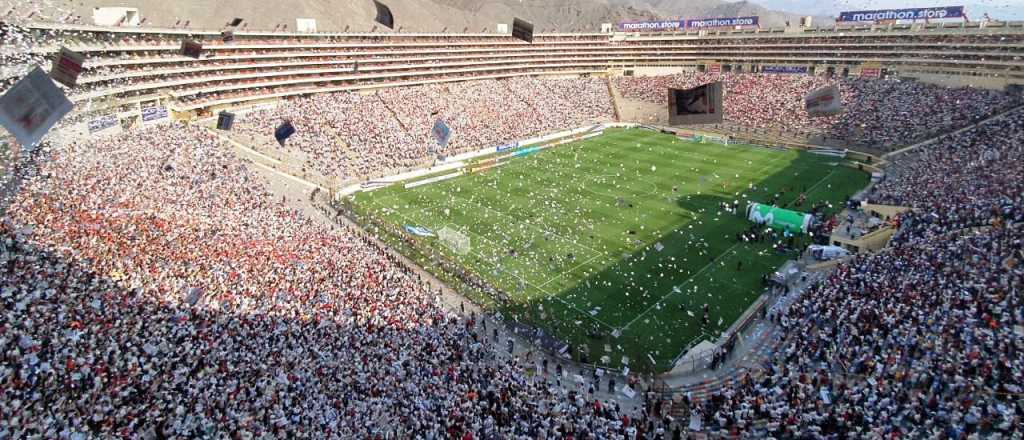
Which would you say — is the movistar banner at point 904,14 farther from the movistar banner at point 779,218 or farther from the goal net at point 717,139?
the movistar banner at point 779,218

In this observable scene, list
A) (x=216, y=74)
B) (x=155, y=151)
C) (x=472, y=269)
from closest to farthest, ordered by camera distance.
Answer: (x=472, y=269)
(x=155, y=151)
(x=216, y=74)

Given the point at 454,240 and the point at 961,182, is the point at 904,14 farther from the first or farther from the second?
the point at 454,240

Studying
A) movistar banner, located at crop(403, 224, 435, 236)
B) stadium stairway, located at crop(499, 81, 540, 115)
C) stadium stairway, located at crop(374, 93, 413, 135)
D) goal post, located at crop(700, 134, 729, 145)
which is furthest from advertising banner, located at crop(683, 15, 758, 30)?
movistar banner, located at crop(403, 224, 435, 236)

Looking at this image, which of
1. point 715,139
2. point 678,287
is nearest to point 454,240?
point 678,287

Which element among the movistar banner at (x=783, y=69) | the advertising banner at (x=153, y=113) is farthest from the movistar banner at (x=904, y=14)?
the advertising banner at (x=153, y=113)

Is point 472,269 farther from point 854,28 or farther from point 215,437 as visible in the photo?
point 854,28

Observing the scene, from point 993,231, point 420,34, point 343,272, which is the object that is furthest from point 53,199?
point 420,34

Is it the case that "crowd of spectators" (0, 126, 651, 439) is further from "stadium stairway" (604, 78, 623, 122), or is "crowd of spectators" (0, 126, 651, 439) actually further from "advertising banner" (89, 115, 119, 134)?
"stadium stairway" (604, 78, 623, 122)

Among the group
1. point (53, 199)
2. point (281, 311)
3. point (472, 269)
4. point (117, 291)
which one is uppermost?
point (53, 199)

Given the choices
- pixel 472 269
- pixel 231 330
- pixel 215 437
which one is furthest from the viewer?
pixel 472 269
